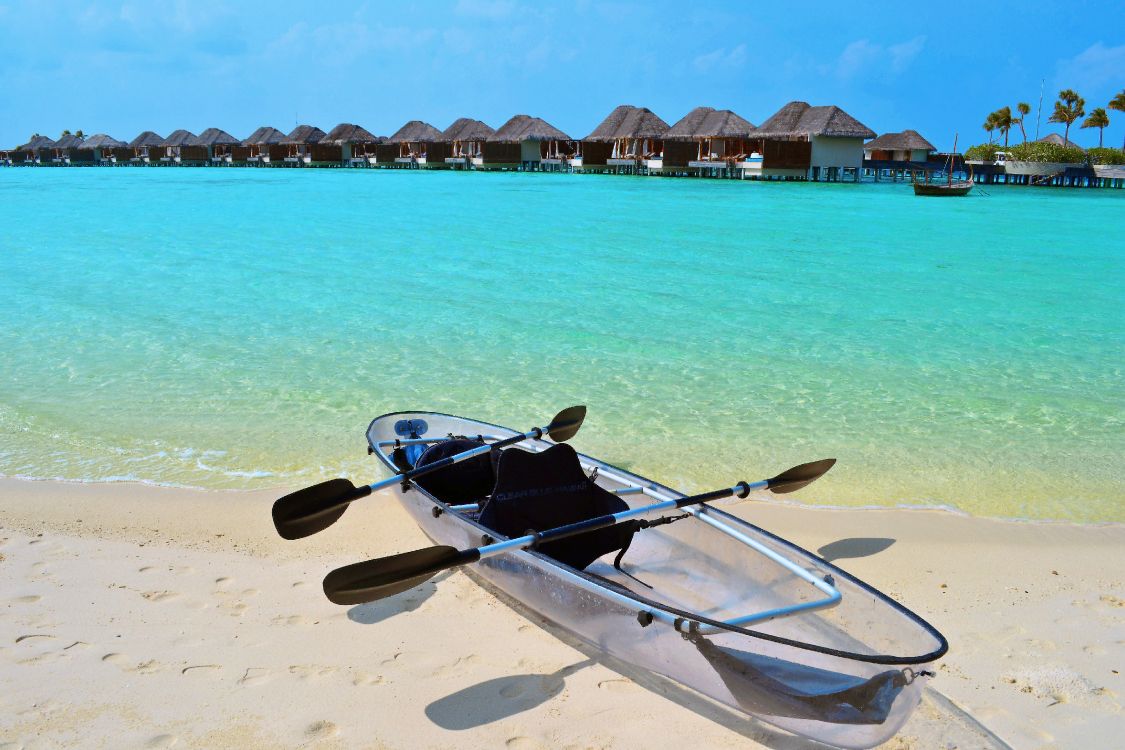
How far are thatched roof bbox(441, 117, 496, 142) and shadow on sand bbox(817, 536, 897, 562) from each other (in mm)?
61417

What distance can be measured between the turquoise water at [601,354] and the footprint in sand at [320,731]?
3.12 m

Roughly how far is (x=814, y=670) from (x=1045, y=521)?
11.5 ft

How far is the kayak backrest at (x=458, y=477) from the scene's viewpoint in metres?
5.02

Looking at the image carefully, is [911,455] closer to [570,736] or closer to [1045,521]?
[1045,521]

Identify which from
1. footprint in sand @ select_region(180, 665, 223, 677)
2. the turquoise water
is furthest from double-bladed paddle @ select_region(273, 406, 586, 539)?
the turquoise water

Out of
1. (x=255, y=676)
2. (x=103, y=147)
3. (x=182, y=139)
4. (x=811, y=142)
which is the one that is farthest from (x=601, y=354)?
(x=103, y=147)

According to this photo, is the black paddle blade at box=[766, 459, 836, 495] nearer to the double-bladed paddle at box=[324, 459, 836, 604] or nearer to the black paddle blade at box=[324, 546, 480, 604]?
the double-bladed paddle at box=[324, 459, 836, 604]

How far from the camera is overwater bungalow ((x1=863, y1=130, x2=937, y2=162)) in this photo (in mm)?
59625

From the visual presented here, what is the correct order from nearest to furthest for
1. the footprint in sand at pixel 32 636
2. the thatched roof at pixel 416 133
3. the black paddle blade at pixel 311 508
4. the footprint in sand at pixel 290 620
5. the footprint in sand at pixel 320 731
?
the footprint in sand at pixel 320 731 < the footprint in sand at pixel 32 636 < the footprint in sand at pixel 290 620 < the black paddle blade at pixel 311 508 < the thatched roof at pixel 416 133

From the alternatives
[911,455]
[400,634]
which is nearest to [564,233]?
[911,455]

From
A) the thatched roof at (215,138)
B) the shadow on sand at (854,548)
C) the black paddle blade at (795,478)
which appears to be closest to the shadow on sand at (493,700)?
the black paddle blade at (795,478)

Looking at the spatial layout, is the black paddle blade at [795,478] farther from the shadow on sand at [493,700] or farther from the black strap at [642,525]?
the shadow on sand at [493,700]

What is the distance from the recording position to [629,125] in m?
56.0

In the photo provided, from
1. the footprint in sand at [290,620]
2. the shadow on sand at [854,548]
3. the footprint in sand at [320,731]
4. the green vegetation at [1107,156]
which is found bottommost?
the footprint in sand at [320,731]
